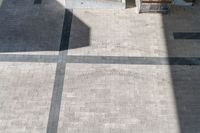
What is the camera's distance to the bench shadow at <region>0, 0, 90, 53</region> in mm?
11070

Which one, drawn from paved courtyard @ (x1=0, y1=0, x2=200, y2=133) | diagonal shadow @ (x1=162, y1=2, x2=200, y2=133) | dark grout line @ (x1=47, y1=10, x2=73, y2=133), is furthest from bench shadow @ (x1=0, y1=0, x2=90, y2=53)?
diagonal shadow @ (x1=162, y1=2, x2=200, y2=133)

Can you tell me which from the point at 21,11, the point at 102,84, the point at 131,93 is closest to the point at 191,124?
the point at 131,93

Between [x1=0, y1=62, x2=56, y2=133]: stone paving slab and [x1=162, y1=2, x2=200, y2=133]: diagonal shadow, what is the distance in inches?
143

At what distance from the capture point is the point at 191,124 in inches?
363

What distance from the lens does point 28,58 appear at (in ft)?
35.1

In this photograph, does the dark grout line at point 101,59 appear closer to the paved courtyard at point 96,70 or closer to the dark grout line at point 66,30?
the paved courtyard at point 96,70

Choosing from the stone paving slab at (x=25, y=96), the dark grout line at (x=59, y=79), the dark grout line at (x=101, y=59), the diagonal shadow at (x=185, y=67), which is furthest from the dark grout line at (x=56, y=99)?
the diagonal shadow at (x=185, y=67)

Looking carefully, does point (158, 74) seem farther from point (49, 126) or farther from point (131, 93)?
point (49, 126)

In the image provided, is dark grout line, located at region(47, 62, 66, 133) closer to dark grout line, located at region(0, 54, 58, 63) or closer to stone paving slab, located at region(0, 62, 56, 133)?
stone paving slab, located at region(0, 62, 56, 133)

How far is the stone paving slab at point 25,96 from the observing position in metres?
9.16

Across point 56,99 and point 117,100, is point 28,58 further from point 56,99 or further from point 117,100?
point 117,100

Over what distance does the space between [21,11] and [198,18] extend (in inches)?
240

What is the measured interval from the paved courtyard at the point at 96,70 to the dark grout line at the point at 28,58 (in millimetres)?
31

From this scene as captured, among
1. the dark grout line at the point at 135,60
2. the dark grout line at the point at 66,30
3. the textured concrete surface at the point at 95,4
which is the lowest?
the dark grout line at the point at 135,60
